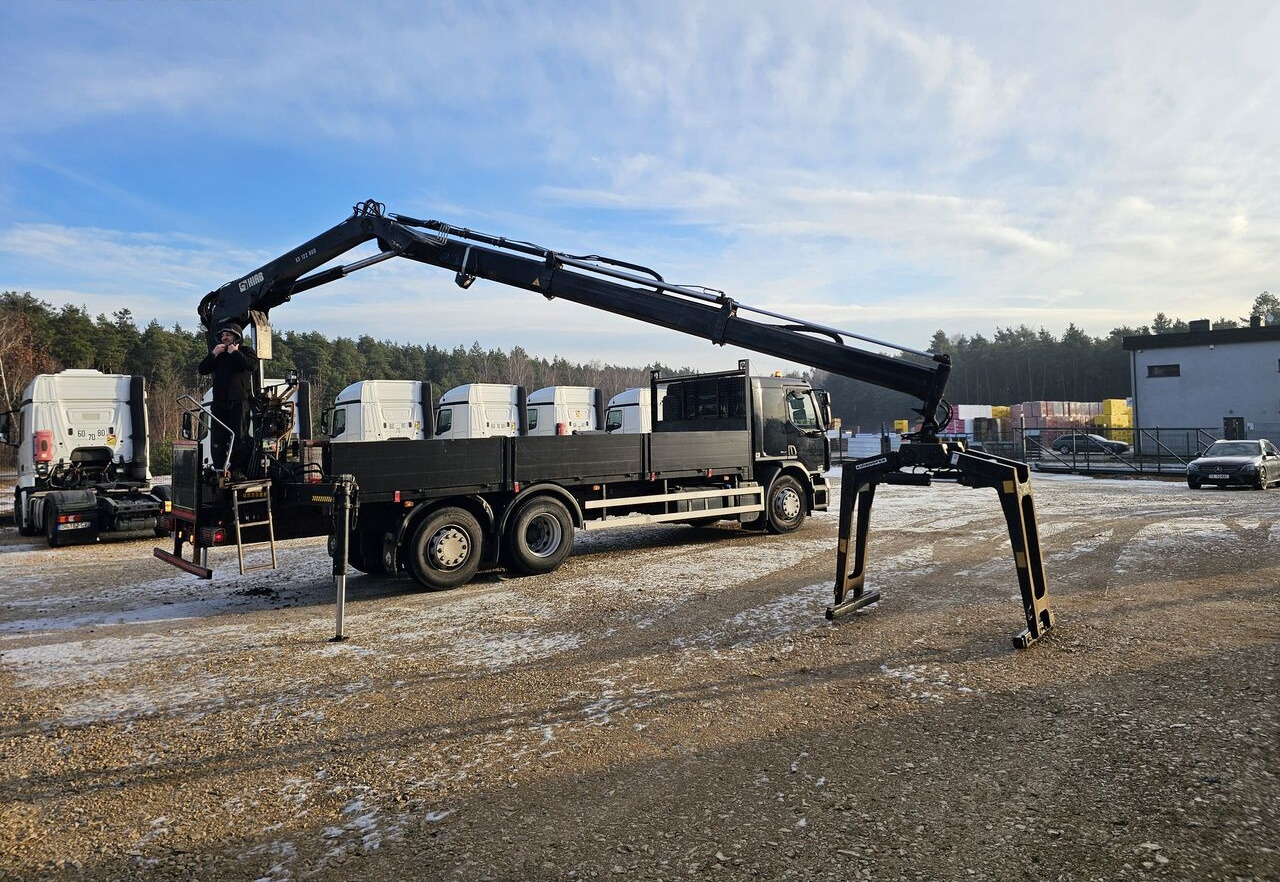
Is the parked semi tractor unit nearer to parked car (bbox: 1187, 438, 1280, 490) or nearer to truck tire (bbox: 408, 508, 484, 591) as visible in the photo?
truck tire (bbox: 408, 508, 484, 591)

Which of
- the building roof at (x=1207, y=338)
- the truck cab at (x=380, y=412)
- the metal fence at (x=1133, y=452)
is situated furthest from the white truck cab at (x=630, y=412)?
the building roof at (x=1207, y=338)

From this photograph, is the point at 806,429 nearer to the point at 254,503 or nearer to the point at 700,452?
the point at 700,452

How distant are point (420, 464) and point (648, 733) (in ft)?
16.4

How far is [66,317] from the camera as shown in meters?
47.2

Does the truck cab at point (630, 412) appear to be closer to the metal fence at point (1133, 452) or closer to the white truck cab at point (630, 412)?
the white truck cab at point (630, 412)

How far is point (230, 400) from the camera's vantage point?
29.3 ft

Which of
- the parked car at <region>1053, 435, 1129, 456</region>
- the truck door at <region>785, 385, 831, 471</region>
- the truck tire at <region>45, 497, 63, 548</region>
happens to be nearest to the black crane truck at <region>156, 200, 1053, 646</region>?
the truck door at <region>785, 385, 831, 471</region>

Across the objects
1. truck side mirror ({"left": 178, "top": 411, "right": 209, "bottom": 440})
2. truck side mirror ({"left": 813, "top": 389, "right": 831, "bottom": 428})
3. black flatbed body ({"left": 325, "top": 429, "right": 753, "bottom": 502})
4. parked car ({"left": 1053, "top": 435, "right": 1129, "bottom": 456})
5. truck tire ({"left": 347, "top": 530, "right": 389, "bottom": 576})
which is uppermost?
truck side mirror ({"left": 813, "top": 389, "right": 831, "bottom": 428})

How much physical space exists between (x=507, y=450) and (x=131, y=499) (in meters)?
9.19

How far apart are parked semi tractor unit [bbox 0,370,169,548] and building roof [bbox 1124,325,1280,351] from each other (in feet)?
148

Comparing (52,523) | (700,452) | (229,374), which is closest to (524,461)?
(700,452)

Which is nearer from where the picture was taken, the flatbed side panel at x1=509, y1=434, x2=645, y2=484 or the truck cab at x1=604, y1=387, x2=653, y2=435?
the flatbed side panel at x1=509, y1=434, x2=645, y2=484

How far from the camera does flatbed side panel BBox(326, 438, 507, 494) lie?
325 inches

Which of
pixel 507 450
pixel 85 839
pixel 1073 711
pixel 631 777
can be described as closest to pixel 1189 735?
pixel 1073 711
